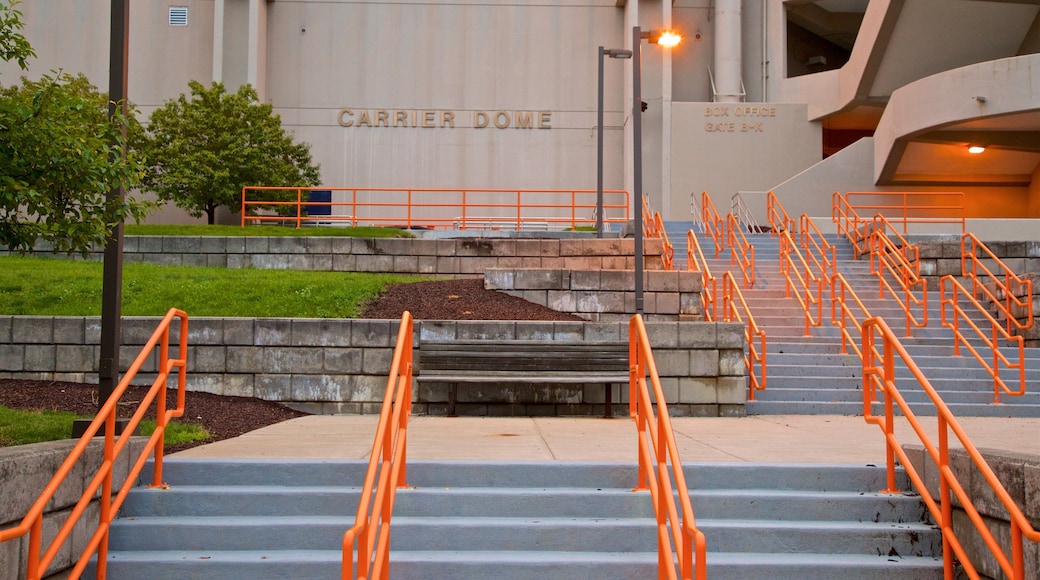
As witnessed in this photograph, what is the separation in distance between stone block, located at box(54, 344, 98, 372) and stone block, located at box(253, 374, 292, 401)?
73.7 inches

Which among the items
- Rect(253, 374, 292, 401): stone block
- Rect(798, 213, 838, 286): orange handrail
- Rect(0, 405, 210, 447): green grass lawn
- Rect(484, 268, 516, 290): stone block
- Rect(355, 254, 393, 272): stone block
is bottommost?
Rect(0, 405, 210, 447): green grass lawn

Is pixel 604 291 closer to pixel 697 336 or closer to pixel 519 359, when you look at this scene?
pixel 697 336

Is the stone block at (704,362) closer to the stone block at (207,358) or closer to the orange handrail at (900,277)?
the orange handrail at (900,277)

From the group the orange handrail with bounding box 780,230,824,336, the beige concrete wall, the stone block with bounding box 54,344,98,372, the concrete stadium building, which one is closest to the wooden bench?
the stone block with bounding box 54,344,98,372

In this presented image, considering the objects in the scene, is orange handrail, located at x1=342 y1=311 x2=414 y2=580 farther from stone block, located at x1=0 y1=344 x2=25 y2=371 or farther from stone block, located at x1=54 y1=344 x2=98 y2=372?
stone block, located at x1=0 y1=344 x2=25 y2=371

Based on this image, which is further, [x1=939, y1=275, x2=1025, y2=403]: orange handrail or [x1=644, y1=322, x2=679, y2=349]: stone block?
[x1=939, y1=275, x2=1025, y2=403]: orange handrail

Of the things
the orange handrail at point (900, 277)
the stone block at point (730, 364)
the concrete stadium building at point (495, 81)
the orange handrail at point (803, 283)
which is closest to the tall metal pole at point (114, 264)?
the stone block at point (730, 364)

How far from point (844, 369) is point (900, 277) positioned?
4989 millimetres

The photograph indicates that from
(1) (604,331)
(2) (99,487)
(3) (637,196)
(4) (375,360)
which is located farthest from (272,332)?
(3) (637,196)

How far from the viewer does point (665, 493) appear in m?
4.73

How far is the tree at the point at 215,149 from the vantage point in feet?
85.4

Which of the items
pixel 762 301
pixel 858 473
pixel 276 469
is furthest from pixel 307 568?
pixel 762 301

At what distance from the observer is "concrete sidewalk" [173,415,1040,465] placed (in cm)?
702

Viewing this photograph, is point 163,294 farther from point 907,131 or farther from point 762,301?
point 907,131
